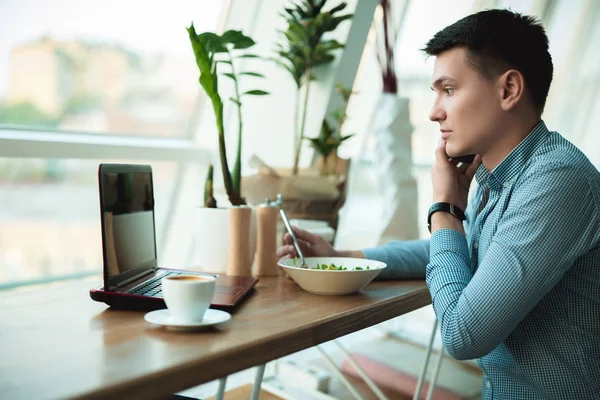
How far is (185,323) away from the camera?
41.6 inches

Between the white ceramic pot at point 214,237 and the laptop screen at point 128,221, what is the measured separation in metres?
0.18

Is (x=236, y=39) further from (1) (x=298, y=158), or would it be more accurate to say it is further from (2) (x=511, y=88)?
(1) (x=298, y=158)

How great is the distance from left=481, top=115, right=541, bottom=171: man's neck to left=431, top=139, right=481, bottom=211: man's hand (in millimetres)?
139

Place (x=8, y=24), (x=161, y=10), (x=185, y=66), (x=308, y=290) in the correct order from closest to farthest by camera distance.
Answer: (x=308, y=290) → (x=8, y=24) → (x=161, y=10) → (x=185, y=66)

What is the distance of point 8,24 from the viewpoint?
2.62 metres

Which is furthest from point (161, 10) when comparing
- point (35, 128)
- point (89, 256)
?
point (89, 256)

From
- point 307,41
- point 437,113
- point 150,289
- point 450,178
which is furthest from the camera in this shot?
point 307,41

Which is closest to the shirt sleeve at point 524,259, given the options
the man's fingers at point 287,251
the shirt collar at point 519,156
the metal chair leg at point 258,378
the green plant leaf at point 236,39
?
the shirt collar at point 519,156

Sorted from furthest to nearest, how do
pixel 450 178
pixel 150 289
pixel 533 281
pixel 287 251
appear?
1. pixel 287 251
2. pixel 450 178
3. pixel 150 289
4. pixel 533 281

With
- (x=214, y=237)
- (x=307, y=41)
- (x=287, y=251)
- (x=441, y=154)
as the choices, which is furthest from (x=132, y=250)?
(x=307, y=41)

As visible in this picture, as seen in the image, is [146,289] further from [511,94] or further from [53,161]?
[53,161]

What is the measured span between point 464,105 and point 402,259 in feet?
1.74

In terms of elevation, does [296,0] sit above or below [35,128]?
above

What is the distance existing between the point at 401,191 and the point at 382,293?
1.35 m
